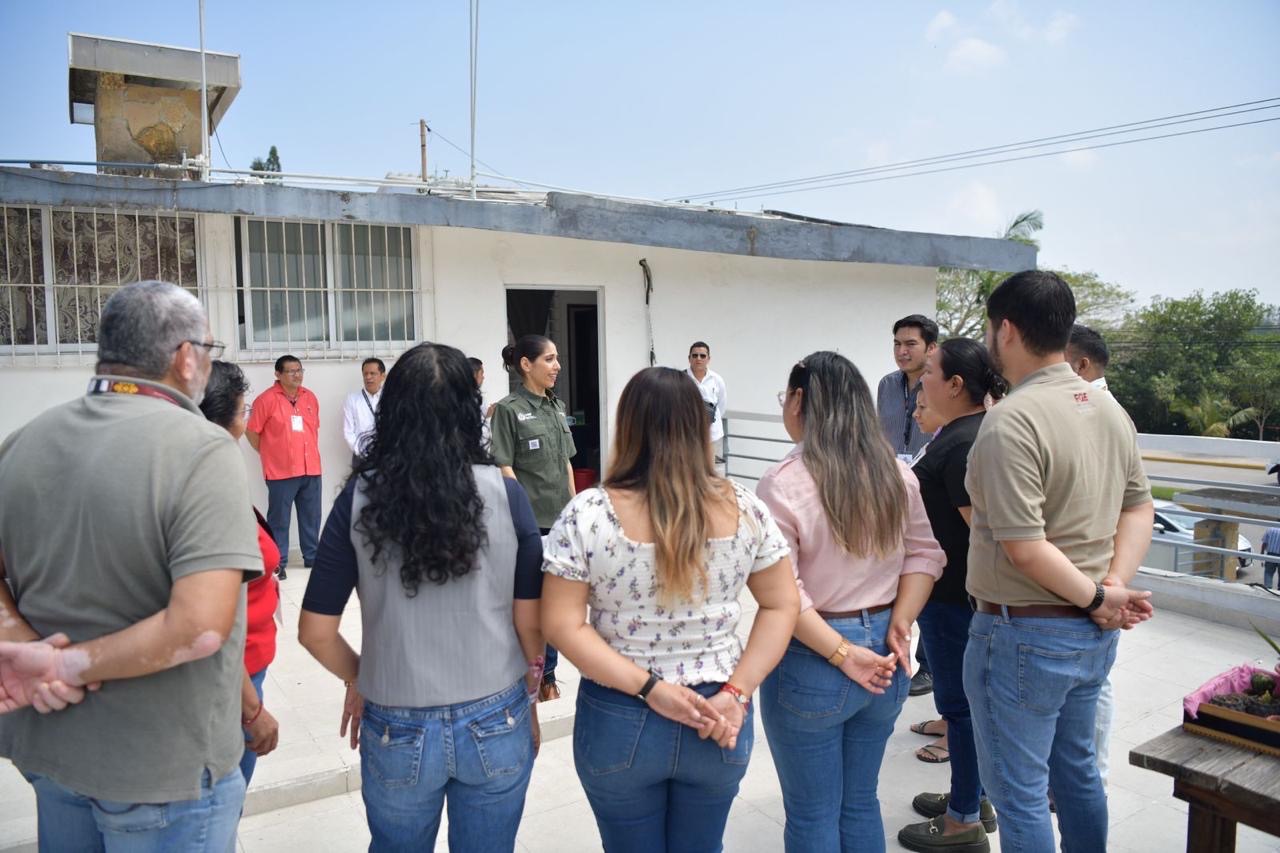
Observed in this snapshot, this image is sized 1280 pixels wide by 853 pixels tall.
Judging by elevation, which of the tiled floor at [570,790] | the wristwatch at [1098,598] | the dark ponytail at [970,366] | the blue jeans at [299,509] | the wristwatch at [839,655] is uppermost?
the dark ponytail at [970,366]

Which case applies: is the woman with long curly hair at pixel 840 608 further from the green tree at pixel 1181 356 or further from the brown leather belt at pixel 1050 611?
the green tree at pixel 1181 356

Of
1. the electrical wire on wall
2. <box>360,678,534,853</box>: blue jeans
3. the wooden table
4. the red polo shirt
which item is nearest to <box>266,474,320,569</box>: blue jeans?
the red polo shirt

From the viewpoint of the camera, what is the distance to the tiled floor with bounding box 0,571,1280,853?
11.0ft

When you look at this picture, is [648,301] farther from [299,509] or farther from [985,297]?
[985,297]

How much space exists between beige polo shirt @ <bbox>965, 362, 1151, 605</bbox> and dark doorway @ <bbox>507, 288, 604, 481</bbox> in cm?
797

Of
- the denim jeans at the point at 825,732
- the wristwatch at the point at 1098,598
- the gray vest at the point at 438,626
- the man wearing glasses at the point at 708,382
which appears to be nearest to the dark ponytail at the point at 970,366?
the wristwatch at the point at 1098,598

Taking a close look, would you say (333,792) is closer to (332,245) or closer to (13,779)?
(13,779)

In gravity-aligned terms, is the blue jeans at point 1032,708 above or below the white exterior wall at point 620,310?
below

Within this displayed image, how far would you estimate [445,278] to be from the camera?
7973mm

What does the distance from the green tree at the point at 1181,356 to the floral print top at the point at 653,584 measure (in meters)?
36.7

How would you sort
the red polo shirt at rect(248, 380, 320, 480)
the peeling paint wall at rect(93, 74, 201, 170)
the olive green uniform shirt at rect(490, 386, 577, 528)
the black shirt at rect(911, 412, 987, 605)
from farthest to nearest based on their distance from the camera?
the peeling paint wall at rect(93, 74, 201, 170) → the red polo shirt at rect(248, 380, 320, 480) → the olive green uniform shirt at rect(490, 386, 577, 528) → the black shirt at rect(911, 412, 987, 605)

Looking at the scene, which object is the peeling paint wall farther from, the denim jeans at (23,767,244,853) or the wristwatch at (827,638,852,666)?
the wristwatch at (827,638,852,666)

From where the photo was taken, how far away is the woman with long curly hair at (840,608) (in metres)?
2.42

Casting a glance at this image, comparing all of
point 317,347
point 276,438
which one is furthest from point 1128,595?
point 317,347
